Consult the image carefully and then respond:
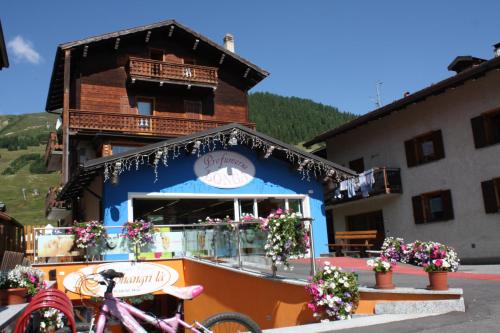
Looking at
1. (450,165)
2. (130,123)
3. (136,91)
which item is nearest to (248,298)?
(450,165)

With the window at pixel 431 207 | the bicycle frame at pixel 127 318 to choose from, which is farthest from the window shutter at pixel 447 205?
the bicycle frame at pixel 127 318

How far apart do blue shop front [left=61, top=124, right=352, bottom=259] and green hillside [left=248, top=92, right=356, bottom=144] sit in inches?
2749

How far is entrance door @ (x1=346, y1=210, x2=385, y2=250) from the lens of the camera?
24.1 meters

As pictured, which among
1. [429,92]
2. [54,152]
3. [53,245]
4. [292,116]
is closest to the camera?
[53,245]

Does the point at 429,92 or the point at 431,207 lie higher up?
the point at 429,92

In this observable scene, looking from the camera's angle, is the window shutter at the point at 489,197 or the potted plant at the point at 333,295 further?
the window shutter at the point at 489,197

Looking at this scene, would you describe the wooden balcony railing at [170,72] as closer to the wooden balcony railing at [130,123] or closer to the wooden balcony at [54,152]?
the wooden balcony railing at [130,123]

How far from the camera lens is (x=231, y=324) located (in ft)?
16.5

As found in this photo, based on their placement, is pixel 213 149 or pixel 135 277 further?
pixel 213 149

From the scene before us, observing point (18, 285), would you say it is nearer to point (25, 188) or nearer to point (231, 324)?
point (231, 324)

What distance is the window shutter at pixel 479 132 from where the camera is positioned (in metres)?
18.5

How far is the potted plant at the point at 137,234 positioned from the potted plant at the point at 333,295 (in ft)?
20.7

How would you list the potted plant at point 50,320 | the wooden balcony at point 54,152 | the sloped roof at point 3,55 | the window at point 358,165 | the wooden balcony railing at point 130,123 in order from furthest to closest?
1. the window at point 358,165
2. the wooden balcony at point 54,152
3. the wooden balcony railing at point 130,123
4. the sloped roof at point 3,55
5. the potted plant at point 50,320

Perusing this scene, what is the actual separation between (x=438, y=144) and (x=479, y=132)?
214 cm
